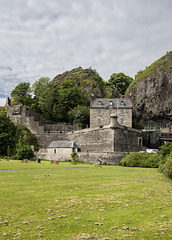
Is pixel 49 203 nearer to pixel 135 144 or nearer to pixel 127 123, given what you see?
pixel 135 144

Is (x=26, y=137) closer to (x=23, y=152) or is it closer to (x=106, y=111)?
(x=23, y=152)

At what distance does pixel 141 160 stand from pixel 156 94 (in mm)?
38199

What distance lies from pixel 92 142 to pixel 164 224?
3850 cm

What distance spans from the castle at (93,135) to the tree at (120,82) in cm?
3871

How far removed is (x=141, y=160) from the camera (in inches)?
1294

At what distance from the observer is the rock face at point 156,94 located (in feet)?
210

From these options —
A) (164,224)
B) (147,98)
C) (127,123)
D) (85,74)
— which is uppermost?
(85,74)


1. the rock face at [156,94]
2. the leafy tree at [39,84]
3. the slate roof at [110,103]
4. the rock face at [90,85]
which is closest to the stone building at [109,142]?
the slate roof at [110,103]

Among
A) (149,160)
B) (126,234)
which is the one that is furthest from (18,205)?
(149,160)

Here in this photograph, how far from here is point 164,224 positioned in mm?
7258

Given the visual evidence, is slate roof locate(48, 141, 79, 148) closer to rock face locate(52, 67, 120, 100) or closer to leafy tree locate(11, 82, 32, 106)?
leafy tree locate(11, 82, 32, 106)

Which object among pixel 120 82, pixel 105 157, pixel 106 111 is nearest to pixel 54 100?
pixel 106 111

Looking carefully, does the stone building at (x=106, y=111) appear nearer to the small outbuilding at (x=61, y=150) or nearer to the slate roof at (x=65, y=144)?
the slate roof at (x=65, y=144)

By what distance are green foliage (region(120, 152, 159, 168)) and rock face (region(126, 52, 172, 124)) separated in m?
30.5
